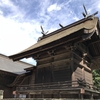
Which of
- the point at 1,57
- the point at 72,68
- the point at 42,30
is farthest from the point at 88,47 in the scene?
the point at 1,57

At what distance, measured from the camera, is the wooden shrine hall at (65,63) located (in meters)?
8.33

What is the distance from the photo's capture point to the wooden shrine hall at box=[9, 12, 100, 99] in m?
8.33

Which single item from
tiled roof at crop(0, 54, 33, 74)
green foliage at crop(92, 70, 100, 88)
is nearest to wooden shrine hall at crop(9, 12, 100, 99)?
tiled roof at crop(0, 54, 33, 74)

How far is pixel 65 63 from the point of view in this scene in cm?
966

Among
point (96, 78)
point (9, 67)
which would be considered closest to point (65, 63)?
point (9, 67)

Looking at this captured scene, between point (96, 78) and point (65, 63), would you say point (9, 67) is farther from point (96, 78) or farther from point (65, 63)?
point (96, 78)

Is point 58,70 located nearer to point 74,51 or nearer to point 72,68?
point 72,68

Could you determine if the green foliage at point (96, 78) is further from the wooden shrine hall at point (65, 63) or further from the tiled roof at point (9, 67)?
the tiled roof at point (9, 67)

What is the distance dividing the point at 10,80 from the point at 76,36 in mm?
10907

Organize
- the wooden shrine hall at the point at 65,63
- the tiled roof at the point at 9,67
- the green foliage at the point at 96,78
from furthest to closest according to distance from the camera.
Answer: the green foliage at the point at 96,78
the tiled roof at the point at 9,67
the wooden shrine hall at the point at 65,63

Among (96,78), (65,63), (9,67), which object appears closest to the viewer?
(65,63)

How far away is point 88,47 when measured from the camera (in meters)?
12.2

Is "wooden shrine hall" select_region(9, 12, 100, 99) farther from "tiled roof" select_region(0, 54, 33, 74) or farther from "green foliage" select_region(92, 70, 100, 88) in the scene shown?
"green foliage" select_region(92, 70, 100, 88)

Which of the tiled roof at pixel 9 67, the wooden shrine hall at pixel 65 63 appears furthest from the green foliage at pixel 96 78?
the tiled roof at pixel 9 67
